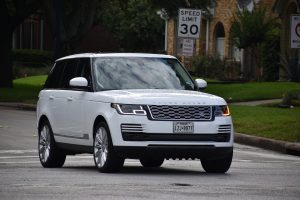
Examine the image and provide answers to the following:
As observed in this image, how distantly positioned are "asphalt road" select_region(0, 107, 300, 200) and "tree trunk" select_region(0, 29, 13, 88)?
91.8 ft

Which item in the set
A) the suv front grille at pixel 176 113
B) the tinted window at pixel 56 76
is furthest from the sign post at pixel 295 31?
the suv front grille at pixel 176 113

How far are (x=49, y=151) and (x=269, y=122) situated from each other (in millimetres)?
10063

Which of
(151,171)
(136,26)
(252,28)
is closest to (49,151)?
(151,171)

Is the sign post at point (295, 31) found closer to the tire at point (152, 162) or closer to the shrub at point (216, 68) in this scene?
the tire at point (152, 162)

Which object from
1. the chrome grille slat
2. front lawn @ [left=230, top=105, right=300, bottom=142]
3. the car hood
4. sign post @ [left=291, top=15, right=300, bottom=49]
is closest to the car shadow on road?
the chrome grille slat

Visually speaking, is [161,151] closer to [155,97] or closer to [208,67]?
[155,97]

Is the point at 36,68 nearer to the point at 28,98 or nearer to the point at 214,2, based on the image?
the point at 214,2

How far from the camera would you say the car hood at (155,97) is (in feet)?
48.8

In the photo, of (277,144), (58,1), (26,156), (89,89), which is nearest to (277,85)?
(58,1)

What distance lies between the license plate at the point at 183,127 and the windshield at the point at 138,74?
4.12ft

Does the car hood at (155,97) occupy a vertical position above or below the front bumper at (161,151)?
above

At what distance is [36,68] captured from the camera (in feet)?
235

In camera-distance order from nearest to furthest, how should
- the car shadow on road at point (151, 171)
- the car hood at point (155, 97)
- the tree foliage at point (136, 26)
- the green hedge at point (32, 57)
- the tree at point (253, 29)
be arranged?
the car hood at point (155, 97) < the car shadow on road at point (151, 171) < the tree at point (253, 29) < the green hedge at point (32, 57) < the tree foliage at point (136, 26)

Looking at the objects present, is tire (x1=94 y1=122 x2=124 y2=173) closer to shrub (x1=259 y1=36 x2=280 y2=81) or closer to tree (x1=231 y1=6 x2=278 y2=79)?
tree (x1=231 y1=6 x2=278 y2=79)
